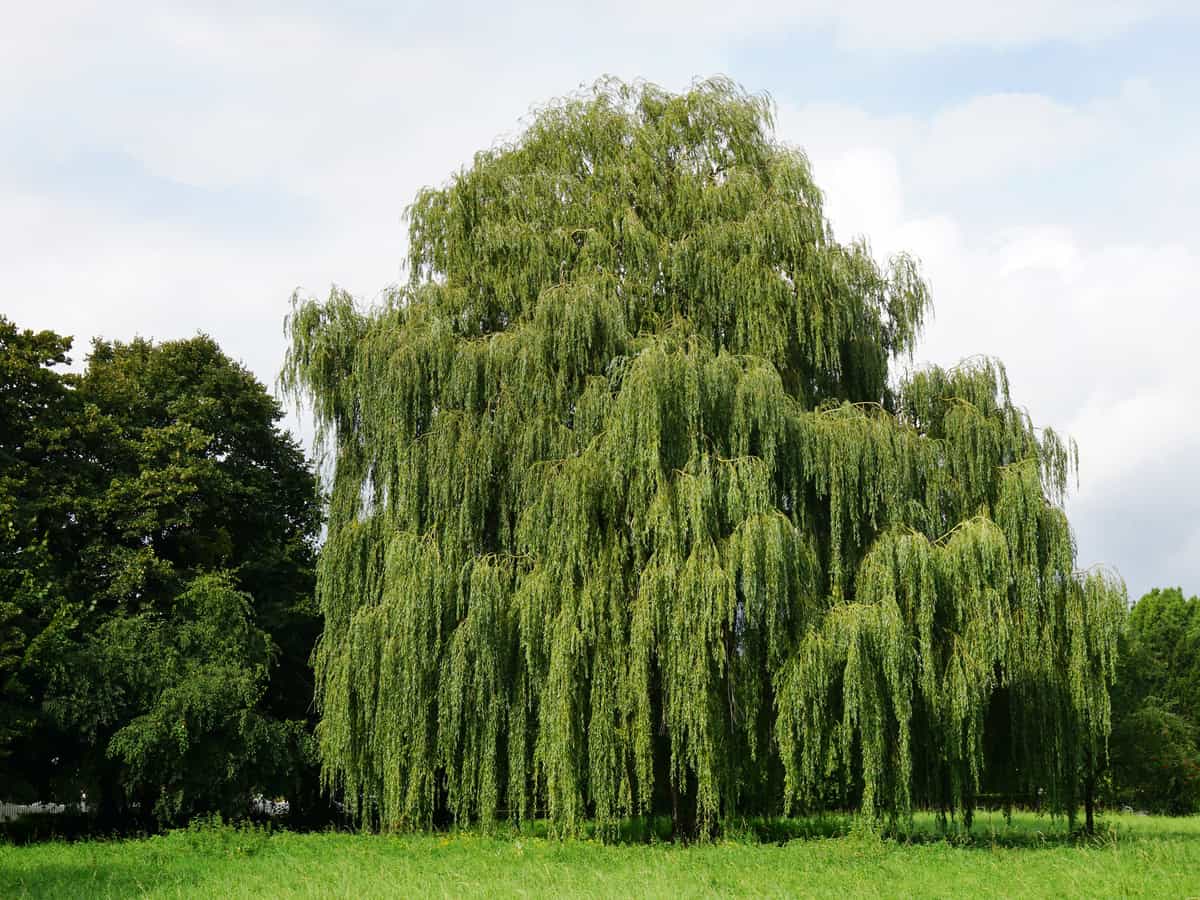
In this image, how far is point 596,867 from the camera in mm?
14688

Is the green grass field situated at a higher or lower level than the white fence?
higher

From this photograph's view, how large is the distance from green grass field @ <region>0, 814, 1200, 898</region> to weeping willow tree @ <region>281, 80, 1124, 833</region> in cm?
75

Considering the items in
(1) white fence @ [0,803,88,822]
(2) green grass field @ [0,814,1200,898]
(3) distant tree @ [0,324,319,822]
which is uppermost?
(3) distant tree @ [0,324,319,822]

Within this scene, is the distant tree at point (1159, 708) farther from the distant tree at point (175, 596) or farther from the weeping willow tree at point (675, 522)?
the distant tree at point (175, 596)

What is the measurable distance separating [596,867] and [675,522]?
4776mm

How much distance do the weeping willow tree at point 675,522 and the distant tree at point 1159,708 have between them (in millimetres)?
3458

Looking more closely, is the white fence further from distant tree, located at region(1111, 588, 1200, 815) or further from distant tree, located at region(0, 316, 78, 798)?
distant tree, located at region(1111, 588, 1200, 815)

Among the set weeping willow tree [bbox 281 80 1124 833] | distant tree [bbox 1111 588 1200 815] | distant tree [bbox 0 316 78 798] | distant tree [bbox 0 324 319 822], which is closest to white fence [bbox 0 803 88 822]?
distant tree [bbox 0 324 319 822]

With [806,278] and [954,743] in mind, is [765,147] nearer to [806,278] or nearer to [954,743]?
[806,278]

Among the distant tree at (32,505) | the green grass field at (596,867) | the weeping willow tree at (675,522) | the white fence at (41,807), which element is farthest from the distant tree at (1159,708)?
the white fence at (41,807)

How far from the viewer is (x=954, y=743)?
51.3 ft

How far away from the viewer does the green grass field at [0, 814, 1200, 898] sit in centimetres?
1259

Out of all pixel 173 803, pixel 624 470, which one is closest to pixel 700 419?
pixel 624 470

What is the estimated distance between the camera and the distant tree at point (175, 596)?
69.4 ft
